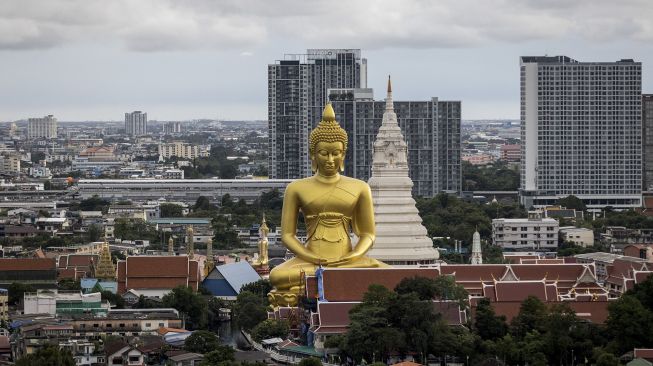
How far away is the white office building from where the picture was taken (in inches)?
2525

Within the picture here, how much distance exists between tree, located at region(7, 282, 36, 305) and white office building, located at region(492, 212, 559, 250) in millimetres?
22739

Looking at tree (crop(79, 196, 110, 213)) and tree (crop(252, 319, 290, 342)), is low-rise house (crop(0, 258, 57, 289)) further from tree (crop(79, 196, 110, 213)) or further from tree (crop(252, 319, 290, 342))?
tree (crop(79, 196, 110, 213))

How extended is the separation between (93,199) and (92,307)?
1877 inches

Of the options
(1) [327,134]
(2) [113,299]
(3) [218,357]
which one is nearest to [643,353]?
(3) [218,357]

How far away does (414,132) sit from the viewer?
8762cm

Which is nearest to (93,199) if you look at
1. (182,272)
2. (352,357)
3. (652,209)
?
(652,209)

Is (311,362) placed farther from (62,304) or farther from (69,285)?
(69,285)

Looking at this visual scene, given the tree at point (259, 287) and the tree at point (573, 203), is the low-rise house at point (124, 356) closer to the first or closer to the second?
the tree at point (259, 287)

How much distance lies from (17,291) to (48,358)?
42.2 feet

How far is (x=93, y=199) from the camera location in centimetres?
8900

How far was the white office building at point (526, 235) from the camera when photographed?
64.1 m

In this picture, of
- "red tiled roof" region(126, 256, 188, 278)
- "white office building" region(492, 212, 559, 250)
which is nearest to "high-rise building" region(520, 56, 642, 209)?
"white office building" region(492, 212, 559, 250)

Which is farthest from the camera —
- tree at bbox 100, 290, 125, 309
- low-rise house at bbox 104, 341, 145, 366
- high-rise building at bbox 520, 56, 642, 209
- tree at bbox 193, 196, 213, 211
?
tree at bbox 193, 196, 213, 211

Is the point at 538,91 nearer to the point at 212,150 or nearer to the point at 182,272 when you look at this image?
the point at 182,272
